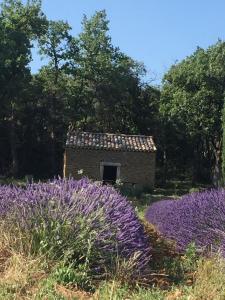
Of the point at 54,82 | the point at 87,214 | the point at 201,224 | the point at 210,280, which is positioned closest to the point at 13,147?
the point at 54,82

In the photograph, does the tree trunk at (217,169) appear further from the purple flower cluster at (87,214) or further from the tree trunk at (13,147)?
the purple flower cluster at (87,214)

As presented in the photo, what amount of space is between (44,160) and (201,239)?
127ft

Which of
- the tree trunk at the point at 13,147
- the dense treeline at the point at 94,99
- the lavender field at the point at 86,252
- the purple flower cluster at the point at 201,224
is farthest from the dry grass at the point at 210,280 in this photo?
the tree trunk at the point at 13,147

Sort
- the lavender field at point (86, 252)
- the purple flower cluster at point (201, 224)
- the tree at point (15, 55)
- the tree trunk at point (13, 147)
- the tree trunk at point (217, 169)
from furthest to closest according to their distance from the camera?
the tree trunk at point (13, 147), the tree trunk at point (217, 169), the tree at point (15, 55), the purple flower cluster at point (201, 224), the lavender field at point (86, 252)

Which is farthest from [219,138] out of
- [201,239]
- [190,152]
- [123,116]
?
[201,239]

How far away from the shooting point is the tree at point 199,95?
42719mm

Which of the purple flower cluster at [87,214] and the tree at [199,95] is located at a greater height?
the tree at [199,95]

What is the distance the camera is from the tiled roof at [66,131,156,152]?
127ft

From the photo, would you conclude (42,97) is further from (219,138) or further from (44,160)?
(219,138)

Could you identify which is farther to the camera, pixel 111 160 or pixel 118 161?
pixel 118 161

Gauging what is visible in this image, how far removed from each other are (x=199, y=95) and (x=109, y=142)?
27.2 ft

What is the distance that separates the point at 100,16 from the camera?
4969 cm

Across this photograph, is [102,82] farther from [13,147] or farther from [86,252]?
[86,252]

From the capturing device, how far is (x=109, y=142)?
130 feet
